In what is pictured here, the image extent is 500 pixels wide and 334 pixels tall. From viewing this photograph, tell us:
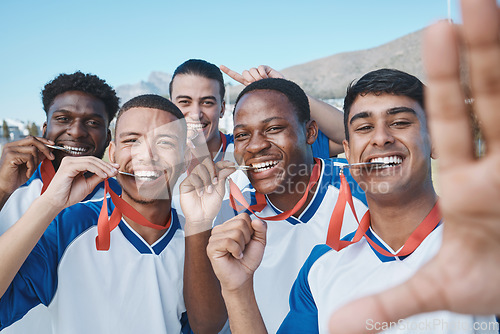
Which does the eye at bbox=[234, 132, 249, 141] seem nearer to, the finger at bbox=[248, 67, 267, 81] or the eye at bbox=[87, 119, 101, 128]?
the finger at bbox=[248, 67, 267, 81]

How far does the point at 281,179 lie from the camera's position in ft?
8.00

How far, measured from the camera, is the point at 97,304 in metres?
2.09

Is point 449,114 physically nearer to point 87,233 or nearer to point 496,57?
point 496,57

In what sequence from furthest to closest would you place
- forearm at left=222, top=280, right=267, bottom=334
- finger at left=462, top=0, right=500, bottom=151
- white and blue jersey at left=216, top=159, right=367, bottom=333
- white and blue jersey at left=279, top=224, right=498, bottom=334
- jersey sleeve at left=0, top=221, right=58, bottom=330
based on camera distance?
1. white and blue jersey at left=216, top=159, right=367, bottom=333
2. jersey sleeve at left=0, top=221, right=58, bottom=330
3. white and blue jersey at left=279, top=224, right=498, bottom=334
4. forearm at left=222, top=280, right=267, bottom=334
5. finger at left=462, top=0, right=500, bottom=151

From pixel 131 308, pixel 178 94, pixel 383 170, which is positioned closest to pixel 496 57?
pixel 383 170

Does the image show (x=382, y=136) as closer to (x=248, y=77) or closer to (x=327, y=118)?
(x=248, y=77)

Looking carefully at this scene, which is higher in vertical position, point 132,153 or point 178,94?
point 178,94

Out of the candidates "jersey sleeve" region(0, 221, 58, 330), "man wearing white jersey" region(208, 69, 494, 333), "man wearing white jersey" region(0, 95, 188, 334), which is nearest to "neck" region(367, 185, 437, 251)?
"man wearing white jersey" region(208, 69, 494, 333)

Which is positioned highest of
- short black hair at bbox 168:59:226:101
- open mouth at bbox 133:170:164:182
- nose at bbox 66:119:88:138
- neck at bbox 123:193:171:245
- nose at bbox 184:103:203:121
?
short black hair at bbox 168:59:226:101

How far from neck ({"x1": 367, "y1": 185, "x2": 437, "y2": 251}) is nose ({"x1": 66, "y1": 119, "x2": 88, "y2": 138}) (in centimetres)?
205

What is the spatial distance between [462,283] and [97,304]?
191 centimetres

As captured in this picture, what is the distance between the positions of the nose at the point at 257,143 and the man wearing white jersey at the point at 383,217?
605 millimetres

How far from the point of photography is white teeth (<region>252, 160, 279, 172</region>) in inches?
94.1

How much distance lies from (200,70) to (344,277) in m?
2.49
